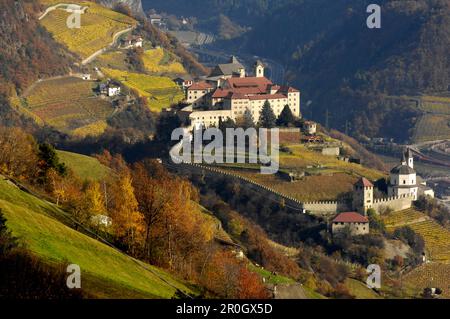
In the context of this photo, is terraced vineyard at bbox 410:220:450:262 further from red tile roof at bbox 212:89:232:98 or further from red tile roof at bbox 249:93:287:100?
red tile roof at bbox 212:89:232:98

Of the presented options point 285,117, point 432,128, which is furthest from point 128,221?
point 432,128

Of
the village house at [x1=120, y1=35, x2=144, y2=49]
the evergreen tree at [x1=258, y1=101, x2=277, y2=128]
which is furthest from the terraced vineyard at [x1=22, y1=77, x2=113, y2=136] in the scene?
the evergreen tree at [x1=258, y1=101, x2=277, y2=128]

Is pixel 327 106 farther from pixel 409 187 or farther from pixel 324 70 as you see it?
pixel 409 187

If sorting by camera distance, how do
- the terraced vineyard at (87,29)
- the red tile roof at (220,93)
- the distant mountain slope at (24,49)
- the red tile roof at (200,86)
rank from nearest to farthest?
the red tile roof at (220,93) → the red tile roof at (200,86) → the distant mountain slope at (24,49) → the terraced vineyard at (87,29)

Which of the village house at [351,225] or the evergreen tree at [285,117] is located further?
the evergreen tree at [285,117]

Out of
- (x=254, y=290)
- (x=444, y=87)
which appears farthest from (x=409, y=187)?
(x=444, y=87)

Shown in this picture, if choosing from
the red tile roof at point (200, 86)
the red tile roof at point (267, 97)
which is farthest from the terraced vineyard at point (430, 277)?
the red tile roof at point (200, 86)

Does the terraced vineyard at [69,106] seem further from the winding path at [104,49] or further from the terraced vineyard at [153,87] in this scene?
the winding path at [104,49]

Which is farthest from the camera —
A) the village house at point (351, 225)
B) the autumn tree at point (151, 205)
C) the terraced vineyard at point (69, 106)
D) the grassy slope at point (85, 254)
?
the terraced vineyard at point (69, 106)
